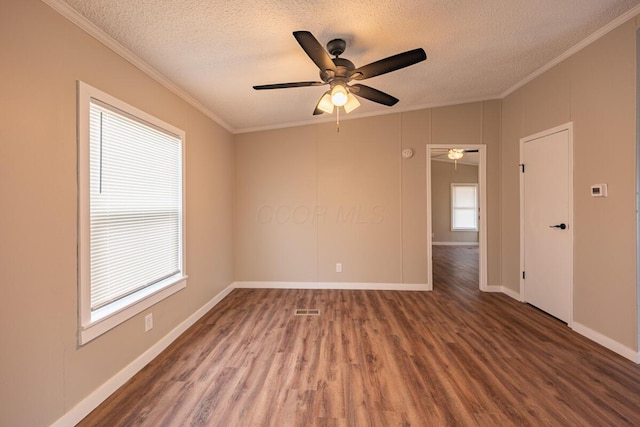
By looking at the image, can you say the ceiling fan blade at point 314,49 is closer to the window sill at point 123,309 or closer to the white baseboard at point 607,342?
the window sill at point 123,309

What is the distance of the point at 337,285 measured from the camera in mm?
3871

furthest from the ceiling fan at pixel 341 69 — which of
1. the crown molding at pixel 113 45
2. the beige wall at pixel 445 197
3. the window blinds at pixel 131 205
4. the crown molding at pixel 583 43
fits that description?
the beige wall at pixel 445 197

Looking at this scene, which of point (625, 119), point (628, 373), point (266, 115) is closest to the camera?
point (628, 373)

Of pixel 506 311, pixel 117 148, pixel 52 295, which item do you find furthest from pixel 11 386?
pixel 506 311

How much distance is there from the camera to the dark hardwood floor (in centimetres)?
152

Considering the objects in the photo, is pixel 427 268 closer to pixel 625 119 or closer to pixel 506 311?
pixel 506 311

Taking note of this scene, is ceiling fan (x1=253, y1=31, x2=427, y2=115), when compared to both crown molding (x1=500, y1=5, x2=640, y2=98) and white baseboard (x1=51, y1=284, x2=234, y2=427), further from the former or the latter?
white baseboard (x1=51, y1=284, x2=234, y2=427)

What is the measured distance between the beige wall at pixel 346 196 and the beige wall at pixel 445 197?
465 cm

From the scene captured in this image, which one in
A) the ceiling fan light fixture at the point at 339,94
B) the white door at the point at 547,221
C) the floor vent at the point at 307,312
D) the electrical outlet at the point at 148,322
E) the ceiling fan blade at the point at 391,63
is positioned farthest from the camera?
the floor vent at the point at 307,312

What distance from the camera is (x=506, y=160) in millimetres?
3564

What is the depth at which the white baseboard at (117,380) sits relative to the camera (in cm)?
147

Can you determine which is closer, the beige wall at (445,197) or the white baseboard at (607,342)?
the white baseboard at (607,342)

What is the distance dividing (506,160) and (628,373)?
8.45 feet

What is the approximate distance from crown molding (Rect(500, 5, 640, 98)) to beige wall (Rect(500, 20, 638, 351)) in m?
0.04
